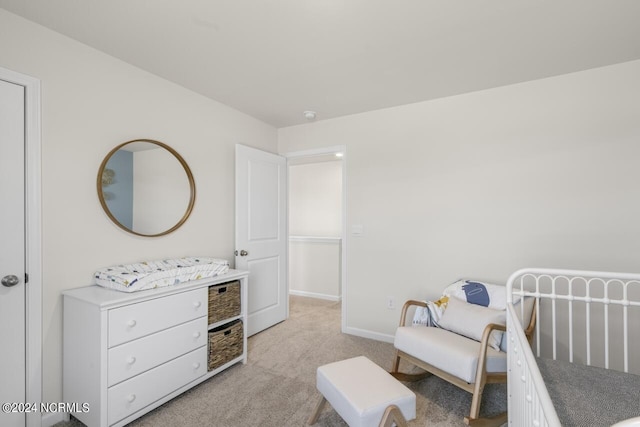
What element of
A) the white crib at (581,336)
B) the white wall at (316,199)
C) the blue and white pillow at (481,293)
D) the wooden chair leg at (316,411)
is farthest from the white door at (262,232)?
the white crib at (581,336)

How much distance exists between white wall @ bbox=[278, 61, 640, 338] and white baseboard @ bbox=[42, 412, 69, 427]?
243 cm

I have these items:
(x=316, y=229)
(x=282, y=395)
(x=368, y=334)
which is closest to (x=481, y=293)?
(x=368, y=334)

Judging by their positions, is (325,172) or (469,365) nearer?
(469,365)

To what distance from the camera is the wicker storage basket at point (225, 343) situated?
2.33 metres

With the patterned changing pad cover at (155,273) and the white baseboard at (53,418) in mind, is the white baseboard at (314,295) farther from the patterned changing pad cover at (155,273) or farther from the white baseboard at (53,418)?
the white baseboard at (53,418)

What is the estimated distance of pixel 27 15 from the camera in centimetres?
170

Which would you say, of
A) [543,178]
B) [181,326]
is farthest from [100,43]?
[543,178]

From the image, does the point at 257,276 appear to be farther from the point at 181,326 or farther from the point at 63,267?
the point at 63,267

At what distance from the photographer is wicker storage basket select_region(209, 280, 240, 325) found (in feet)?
7.74

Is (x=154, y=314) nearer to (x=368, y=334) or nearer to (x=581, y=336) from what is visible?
(x=368, y=334)

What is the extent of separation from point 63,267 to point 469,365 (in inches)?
102

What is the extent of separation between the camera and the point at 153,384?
1.91 meters

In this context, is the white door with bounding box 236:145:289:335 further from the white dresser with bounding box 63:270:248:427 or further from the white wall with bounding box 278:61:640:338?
the white dresser with bounding box 63:270:248:427

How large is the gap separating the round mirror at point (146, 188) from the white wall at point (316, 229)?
7.89 feet
